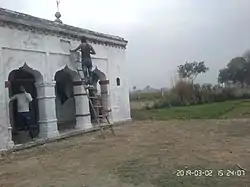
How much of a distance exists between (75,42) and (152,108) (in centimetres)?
1315

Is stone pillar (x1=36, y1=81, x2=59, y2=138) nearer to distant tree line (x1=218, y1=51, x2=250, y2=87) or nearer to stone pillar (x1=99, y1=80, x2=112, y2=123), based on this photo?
stone pillar (x1=99, y1=80, x2=112, y2=123)

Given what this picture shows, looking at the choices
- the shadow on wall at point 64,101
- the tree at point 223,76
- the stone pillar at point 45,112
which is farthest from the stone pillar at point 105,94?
the tree at point 223,76

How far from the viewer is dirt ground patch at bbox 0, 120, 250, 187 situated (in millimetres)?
6496

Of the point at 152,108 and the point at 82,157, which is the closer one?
the point at 82,157

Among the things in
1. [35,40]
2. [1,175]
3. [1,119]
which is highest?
[35,40]

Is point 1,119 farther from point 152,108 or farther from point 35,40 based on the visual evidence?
point 152,108

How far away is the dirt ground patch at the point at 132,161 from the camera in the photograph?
6496mm

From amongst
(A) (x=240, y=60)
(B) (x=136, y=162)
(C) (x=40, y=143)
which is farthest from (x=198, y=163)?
(A) (x=240, y=60)

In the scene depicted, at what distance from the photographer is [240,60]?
5003cm

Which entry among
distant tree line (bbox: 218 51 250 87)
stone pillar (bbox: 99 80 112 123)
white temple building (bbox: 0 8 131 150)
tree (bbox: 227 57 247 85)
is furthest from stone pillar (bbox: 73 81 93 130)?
tree (bbox: 227 57 247 85)
